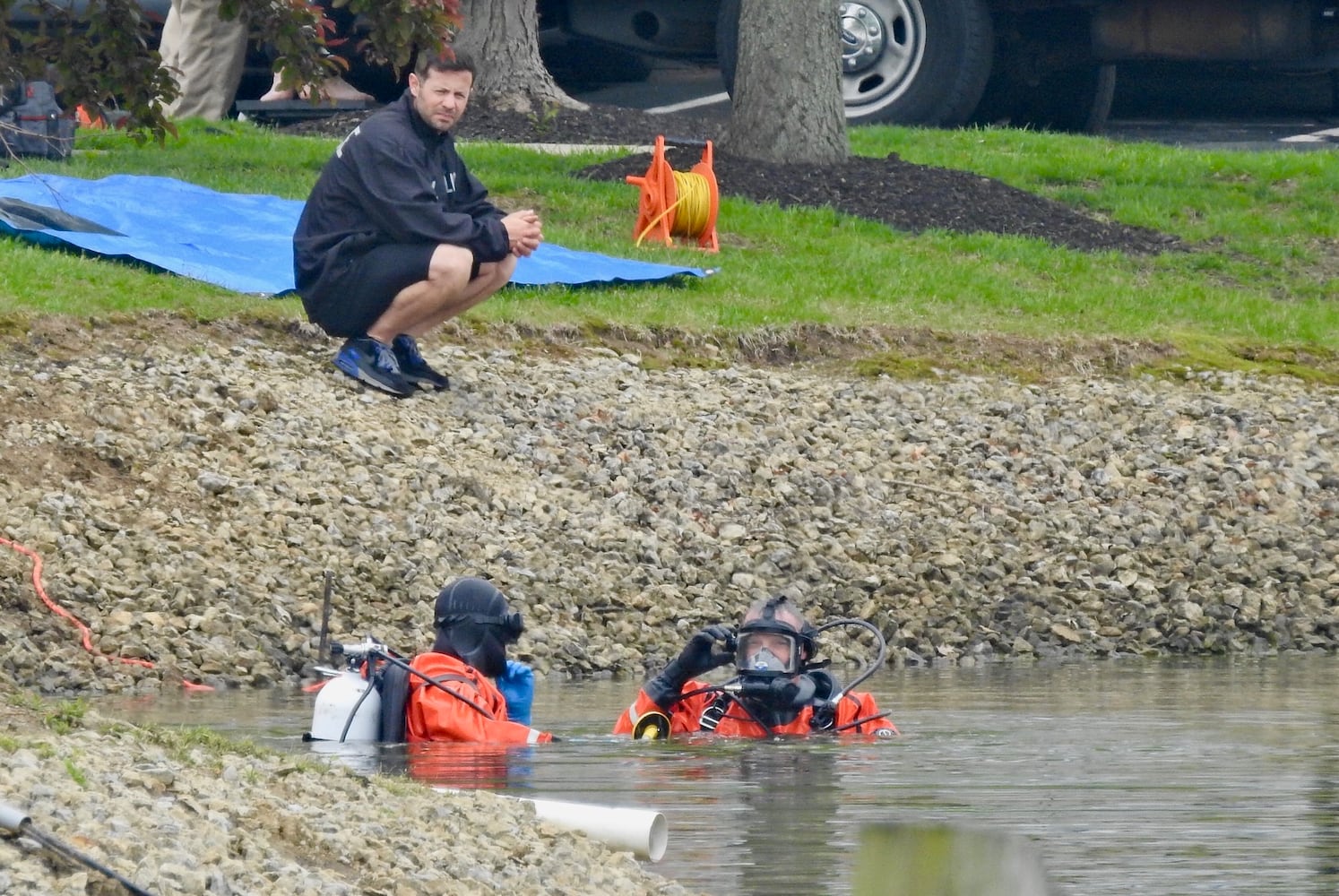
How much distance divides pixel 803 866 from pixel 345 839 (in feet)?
4.47

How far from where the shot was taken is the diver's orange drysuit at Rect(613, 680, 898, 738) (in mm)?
9172

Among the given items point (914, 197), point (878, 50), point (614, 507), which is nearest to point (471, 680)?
point (614, 507)

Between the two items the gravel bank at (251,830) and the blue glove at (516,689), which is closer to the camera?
the gravel bank at (251,830)

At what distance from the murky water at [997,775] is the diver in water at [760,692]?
0.60ft

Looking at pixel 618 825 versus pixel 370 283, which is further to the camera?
pixel 370 283

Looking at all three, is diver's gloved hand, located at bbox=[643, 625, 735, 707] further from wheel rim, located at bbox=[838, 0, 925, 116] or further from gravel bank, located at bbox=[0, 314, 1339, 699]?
wheel rim, located at bbox=[838, 0, 925, 116]

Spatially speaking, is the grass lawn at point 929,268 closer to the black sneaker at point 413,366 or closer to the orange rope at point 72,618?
the black sneaker at point 413,366

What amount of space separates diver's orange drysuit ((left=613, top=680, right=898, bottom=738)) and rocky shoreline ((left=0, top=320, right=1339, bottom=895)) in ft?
5.61

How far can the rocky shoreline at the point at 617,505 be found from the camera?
10789 millimetres

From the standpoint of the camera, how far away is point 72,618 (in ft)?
33.7

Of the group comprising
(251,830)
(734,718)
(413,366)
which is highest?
(413,366)

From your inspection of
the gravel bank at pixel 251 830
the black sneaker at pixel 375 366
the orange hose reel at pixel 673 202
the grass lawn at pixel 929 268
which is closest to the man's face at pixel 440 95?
the black sneaker at pixel 375 366

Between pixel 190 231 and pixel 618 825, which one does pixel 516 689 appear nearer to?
pixel 618 825

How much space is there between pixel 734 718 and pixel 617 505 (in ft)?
10.2
